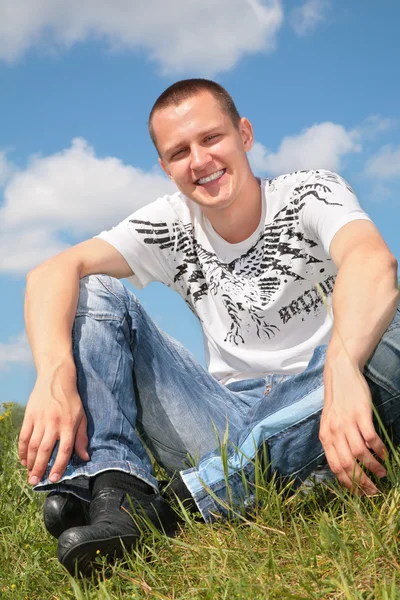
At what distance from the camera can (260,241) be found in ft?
11.0

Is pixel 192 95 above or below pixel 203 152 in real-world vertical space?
above

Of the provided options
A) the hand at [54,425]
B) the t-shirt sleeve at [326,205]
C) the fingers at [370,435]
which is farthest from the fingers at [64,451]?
the t-shirt sleeve at [326,205]

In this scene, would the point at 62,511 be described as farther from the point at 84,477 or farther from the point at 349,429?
the point at 349,429

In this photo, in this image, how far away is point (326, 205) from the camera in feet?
9.76


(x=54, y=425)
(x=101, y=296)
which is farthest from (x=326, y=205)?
(x=54, y=425)

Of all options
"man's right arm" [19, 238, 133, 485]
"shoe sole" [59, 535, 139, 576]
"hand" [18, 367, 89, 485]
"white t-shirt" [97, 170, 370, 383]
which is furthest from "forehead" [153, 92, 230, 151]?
"shoe sole" [59, 535, 139, 576]

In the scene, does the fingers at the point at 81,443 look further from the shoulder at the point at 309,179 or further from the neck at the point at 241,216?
the shoulder at the point at 309,179

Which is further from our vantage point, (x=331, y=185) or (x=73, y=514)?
(x=331, y=185)

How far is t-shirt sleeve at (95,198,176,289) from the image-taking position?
345 centimetres

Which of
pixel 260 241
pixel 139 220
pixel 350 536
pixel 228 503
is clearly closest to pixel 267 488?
pixel 228 503

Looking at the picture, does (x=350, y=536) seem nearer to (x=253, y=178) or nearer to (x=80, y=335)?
(x=80, y=335)

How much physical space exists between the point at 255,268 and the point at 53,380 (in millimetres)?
1328

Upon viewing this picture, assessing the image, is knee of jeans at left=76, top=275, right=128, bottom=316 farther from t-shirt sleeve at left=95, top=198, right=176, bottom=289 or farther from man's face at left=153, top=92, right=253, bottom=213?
man's face at left=153, top=92, right=253, bottom=213

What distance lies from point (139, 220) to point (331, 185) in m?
1.09
